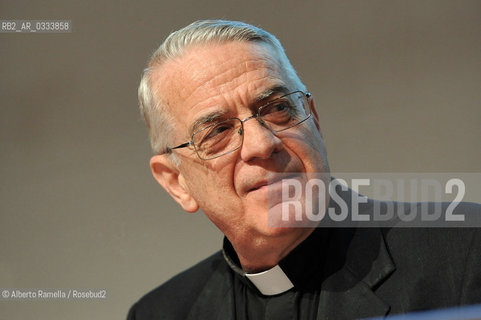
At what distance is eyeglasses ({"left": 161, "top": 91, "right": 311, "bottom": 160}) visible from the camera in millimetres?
2049

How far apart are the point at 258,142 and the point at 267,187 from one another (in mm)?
141

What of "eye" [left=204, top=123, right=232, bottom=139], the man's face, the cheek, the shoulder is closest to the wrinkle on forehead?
the man's face

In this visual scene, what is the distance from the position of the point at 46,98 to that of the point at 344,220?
144cm

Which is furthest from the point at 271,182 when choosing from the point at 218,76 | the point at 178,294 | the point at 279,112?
the point at 178,294

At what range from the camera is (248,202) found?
2.03 meters

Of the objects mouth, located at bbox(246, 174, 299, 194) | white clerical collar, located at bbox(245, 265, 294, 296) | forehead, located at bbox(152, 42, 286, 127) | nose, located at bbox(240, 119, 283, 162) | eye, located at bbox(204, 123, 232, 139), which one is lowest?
white clerical collar, located at bbox(245, 265, 294, 296)

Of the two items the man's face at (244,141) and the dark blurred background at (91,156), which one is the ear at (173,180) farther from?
the dark blurred background at (91,156)

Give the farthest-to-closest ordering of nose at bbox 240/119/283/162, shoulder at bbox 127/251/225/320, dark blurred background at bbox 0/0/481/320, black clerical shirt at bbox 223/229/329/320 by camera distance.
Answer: dark blurred background at bbox 0/0/481/320 < shoulder at bbox 127/251/225/320 < black clerical shirt at bbox 223/229/329/320 < nose at bbox 240/119/283/162

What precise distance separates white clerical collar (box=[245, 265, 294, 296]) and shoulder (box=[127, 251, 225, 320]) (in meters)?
0.28

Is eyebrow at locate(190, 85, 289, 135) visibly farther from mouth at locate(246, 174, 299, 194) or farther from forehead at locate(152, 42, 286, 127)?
mouth at locate(246, 174, 299, 194)

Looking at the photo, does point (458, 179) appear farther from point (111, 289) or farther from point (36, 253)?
point (36, 253)

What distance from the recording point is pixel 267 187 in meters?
1.99

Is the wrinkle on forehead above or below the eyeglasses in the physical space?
above

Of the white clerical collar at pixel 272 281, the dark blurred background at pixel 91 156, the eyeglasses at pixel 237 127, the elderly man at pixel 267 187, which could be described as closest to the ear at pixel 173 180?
the elderly man at pixel 267 187
